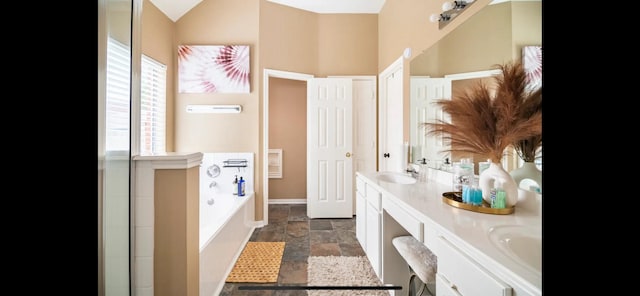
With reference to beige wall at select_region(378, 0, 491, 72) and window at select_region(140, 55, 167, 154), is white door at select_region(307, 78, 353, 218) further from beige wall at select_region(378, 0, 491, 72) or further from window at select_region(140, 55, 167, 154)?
window at select_region(140, 55, 167, 154)

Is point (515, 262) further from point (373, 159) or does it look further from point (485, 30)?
point (373, 159)

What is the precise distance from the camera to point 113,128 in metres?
0.81

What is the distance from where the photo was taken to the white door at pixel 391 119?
9.23 feet

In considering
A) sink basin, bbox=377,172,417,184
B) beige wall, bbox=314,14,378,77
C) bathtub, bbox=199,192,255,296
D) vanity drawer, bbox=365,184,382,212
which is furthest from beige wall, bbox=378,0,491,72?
bathtub, bbox=199,192,255,296

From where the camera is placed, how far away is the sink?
2.26 feet

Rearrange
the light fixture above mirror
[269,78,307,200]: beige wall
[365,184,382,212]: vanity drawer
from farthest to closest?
[269,78,307,200]: beige wall < [365,184,382,212]: vanity drawer < the light fixture above mirror

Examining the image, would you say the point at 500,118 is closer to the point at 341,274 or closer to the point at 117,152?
the point at 117,152

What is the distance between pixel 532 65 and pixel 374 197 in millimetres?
1169

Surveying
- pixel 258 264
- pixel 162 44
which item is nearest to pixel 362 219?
pixel 258 264

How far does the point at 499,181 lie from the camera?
1106mm

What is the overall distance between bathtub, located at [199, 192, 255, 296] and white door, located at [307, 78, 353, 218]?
36.0 inches
